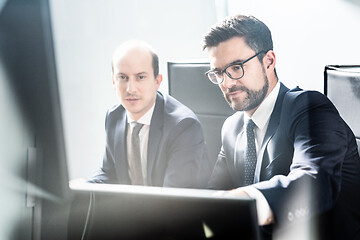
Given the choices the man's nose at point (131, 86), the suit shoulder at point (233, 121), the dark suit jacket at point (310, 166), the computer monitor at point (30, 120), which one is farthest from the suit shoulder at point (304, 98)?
the computer monitor at point (30, 120)

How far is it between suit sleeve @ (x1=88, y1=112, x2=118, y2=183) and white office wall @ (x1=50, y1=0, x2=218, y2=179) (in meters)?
0.01

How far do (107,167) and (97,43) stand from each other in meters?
0.26

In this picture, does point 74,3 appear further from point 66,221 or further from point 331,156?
point 331,156

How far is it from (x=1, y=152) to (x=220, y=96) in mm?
498

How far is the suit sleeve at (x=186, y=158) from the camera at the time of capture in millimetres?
800

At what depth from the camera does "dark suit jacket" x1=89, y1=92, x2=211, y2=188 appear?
80 centimetres

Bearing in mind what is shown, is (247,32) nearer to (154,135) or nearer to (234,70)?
(234,70)

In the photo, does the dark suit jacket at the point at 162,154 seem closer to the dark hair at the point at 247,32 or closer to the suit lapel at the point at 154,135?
the suit lapel at the point at 154,135

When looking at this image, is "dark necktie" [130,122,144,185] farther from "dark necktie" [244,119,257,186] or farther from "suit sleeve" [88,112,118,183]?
"dark necktie" [244,119,257,186]

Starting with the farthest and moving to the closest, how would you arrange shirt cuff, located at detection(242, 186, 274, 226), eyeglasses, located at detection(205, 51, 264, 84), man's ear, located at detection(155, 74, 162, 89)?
man's ear, located at detection(155, 74, 162, 89) < eyeglasses, located at detection(205, 51, 264, 84) < shirt cuff, located at detection(242, 186, 274, 226)

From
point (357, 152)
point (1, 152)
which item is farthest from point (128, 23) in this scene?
point (357, 152)

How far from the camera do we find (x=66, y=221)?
22.1 inches

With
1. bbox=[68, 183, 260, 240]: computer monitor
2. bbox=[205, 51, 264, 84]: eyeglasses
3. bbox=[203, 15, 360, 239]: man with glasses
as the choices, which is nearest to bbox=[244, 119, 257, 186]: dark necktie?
bbox=[203, 15, 360, 239]: man with glasses

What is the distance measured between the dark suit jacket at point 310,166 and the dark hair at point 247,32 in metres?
0.10
